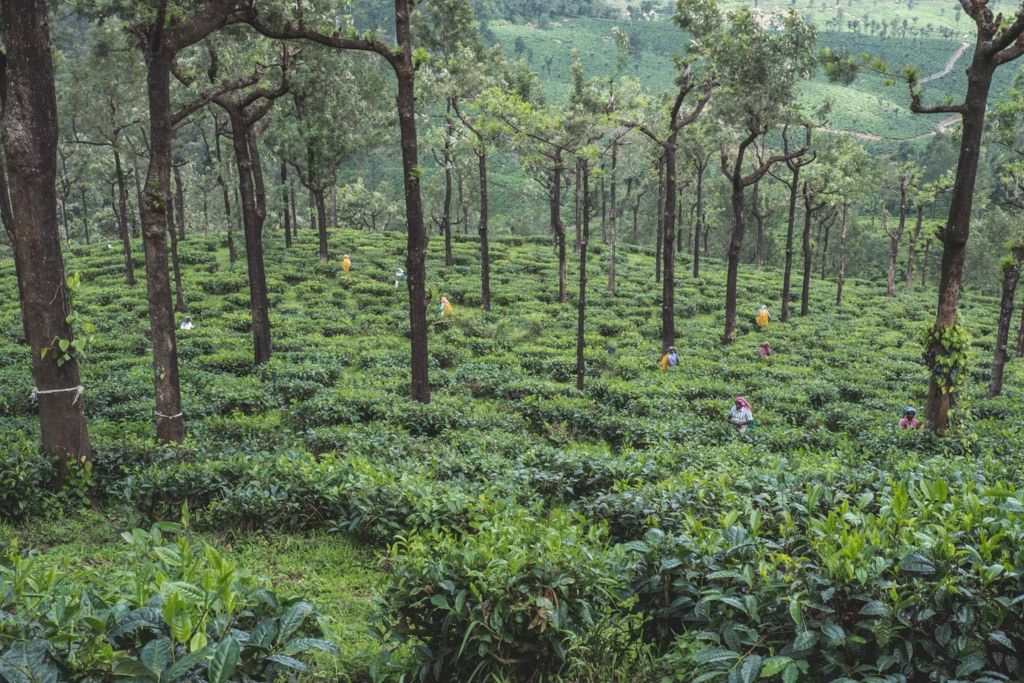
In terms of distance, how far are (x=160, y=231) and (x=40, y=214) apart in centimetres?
208

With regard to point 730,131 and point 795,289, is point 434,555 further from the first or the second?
point 795,289

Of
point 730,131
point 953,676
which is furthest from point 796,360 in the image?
point 953,676

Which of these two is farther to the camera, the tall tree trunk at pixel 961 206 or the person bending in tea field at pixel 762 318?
the person bending in tea field at pixel 762 318

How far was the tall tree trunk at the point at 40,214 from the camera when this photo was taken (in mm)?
6742

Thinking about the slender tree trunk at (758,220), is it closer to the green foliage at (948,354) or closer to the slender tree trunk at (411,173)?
Result: the green foliage at (948,354)

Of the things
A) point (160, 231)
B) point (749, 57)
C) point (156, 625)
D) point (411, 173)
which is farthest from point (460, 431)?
point (749, 57)

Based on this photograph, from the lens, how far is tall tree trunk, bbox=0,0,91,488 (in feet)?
22.1

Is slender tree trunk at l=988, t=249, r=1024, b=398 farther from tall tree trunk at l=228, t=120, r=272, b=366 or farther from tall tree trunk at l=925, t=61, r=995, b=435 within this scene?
tall tree trunk at l=228, t=120, r=272, b=366

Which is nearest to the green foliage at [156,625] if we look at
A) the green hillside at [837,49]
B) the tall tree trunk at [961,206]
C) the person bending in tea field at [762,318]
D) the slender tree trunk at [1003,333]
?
the tall tree trunk at [961,206]

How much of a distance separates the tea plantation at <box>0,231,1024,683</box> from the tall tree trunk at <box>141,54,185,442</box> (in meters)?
1.01

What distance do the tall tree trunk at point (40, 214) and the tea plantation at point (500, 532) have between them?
55cm

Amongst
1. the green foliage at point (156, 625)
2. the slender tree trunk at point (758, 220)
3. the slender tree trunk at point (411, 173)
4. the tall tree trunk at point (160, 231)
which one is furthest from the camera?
the slender tree trunk at point (758, 220)

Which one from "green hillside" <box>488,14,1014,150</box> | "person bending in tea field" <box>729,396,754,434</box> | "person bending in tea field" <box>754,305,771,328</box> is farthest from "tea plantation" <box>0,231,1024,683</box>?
"green hillside" <box>488,14,1014,150</box>

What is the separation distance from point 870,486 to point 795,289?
39.6m
